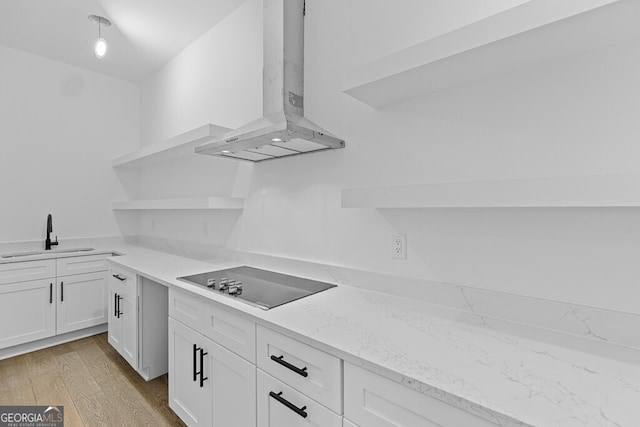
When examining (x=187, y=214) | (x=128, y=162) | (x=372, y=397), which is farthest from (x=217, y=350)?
(x=128, y=162)

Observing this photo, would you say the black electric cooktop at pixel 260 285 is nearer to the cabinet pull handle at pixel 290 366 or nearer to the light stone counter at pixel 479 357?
the light stone counter at pixel 479 357

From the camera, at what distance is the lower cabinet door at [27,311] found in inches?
101

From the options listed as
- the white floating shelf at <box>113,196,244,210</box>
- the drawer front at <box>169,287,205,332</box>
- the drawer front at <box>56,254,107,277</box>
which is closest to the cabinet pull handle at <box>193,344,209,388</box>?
the drawer front at <box>169,287,205,332</box>

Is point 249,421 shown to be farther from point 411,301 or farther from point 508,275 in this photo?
point 508,275

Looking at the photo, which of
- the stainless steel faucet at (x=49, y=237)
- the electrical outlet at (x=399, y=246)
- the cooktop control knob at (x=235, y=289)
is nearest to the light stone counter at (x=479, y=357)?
the cooktop control knob at (x=235, y=289)

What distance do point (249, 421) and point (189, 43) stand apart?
3.15 metres

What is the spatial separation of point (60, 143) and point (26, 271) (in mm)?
1410

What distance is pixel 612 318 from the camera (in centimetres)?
99

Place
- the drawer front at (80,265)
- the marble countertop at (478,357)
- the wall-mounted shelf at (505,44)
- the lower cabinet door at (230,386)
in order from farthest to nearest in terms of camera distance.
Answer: the drawer front at (80,265) → the lower cabinet door at (230,386) → the wall-mounted shelf at (505,44) → the marble countertop at (478,357)

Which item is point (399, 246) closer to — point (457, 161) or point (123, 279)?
point (457, 161)

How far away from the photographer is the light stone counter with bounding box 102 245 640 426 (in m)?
0.69

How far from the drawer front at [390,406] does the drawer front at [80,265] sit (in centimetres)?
306

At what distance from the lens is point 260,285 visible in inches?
69.5

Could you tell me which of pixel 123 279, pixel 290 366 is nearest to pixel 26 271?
pixel 123 279
